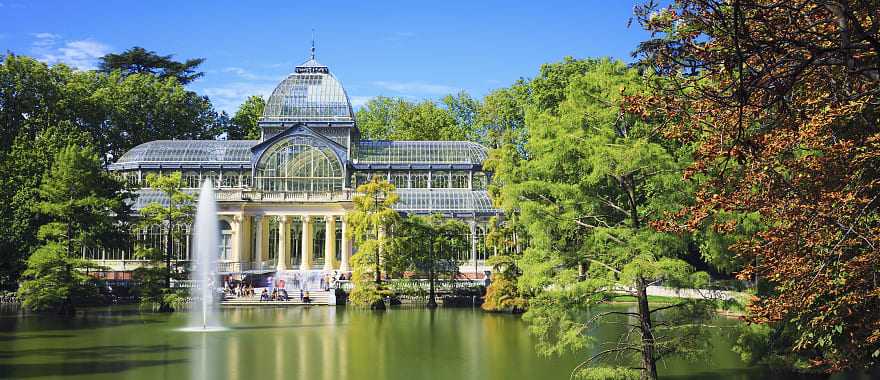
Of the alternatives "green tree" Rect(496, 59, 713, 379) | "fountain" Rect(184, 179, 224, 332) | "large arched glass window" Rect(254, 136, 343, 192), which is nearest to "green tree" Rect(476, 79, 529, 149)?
"large arched glass window" Rect(254, 136, 343, 192)

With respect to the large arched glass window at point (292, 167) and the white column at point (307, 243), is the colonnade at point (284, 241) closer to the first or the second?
the white column at point (307, 243)

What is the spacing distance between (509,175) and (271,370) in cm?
1003

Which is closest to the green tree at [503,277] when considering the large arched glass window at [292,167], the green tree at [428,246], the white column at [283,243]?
the green tree at [428,246]

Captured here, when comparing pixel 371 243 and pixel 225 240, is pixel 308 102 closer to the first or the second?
pixel 225 240

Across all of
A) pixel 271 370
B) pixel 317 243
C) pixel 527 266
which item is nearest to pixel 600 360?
pixel 527 266

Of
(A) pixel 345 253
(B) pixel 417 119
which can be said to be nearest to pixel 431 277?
(A) pixel 345 253

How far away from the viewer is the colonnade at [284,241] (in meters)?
55.2

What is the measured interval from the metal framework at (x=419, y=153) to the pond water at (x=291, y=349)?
21.5 meters

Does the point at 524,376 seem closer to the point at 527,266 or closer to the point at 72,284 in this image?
the point at 527,266

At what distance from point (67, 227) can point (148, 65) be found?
154 ft

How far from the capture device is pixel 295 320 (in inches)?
1495

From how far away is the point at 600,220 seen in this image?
2102cm

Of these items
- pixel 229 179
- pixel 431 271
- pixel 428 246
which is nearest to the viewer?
pixel 431 271

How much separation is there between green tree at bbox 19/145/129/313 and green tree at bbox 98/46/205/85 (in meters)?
40.3
